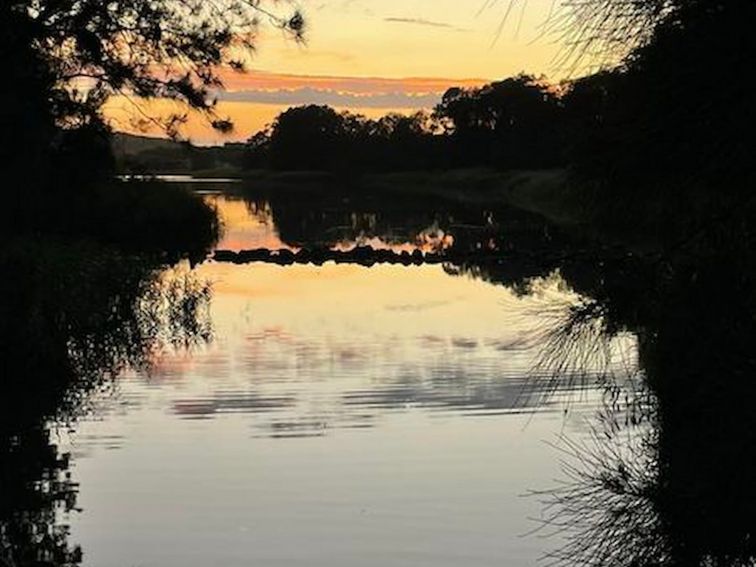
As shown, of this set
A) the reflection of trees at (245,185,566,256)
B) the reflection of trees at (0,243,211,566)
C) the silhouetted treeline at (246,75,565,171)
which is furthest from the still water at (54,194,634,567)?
the silhouetted treeline at (246,75,565,171)

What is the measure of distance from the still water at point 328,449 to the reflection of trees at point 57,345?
290 millimetres

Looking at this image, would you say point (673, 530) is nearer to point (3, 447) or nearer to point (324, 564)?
point (324, 564)

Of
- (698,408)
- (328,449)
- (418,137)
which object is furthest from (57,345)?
(418,137)

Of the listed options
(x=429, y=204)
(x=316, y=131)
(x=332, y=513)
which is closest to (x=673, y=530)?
(x=332, y=513)

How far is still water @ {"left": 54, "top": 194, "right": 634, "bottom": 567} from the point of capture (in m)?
9.31

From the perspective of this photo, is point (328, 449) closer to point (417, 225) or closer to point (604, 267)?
point (604, 267)

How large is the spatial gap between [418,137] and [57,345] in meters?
120

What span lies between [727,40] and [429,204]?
77.7 metres

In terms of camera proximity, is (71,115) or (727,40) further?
(71,115)

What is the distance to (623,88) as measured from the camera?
6602 mm

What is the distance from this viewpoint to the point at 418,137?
135 meters

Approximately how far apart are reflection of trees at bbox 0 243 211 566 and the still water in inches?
11.4

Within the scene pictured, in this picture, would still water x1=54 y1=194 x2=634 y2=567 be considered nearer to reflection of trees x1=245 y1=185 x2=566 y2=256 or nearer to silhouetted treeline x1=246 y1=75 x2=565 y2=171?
reflection of trees x1=245 y1=185 x2=566 y2=256

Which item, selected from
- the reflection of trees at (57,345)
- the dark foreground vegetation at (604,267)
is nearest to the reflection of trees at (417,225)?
the reflection of trees at (57,345)
